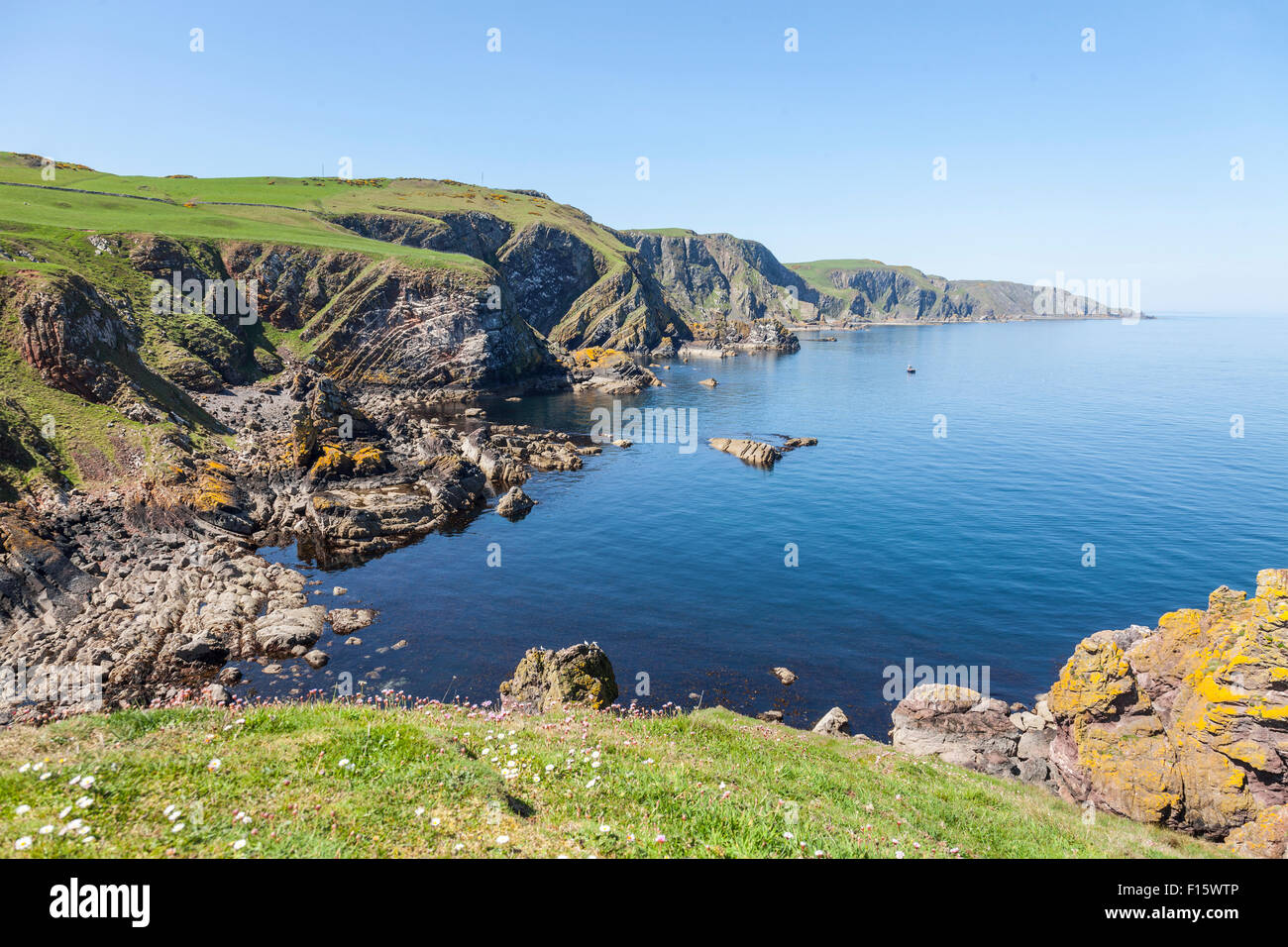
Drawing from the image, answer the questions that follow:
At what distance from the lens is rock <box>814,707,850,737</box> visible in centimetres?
2680

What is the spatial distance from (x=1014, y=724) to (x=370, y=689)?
96.0 ft

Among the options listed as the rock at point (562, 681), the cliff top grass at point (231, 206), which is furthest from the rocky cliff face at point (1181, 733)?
the cliff top grass at point (231, 206)

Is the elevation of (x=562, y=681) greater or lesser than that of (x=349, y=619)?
greater

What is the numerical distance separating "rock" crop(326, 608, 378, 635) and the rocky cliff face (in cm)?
2890

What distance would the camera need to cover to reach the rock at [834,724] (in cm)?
2680

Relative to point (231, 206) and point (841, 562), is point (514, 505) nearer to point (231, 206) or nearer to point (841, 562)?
point (841, 562)

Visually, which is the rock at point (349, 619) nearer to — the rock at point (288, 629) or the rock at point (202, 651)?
the rock at point (288, 629)

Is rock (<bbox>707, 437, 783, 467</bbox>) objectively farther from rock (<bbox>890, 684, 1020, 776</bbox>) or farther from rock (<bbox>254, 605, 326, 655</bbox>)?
rock (<bbox>254, 605, 326, 655</bbox>)

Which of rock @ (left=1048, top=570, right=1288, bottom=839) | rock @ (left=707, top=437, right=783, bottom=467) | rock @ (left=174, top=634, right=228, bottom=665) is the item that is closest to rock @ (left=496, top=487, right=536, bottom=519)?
rock @ (left=174, top=634, right=228, bottom=665)

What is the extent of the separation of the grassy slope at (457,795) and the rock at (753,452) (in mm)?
58607

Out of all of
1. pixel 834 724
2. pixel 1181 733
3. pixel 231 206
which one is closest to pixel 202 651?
pixel 834 724

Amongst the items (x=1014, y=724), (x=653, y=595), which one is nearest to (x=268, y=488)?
(x=653, y=595)

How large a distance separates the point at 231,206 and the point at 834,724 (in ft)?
534

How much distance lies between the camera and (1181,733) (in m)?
20.3
